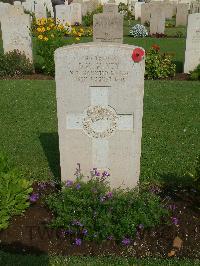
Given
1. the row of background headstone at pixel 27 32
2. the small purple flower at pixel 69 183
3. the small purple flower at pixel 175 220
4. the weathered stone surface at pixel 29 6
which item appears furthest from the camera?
the weathered stone surface at pixel 29 6

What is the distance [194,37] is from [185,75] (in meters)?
1.15

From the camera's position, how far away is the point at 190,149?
5902 mm

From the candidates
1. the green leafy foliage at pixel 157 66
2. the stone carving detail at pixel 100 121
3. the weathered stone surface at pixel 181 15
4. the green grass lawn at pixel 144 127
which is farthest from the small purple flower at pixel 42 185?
the weathered stone surface at pixel 181 15

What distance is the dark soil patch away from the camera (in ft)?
11.8

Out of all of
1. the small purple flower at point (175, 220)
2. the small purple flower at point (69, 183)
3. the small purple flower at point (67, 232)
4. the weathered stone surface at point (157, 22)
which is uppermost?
the weathered stone surface at point (157, 22)

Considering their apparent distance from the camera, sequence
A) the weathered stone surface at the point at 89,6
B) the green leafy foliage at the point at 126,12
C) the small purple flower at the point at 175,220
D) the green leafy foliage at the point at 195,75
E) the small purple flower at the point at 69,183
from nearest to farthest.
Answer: the small purple flower at the point at 175,220
the small purple flower at the point at 69,183
the green leafy foliage at the point at 195,75
the green leafy foliage at the point at 126,12
the weathered stone surface at the point at 89,6

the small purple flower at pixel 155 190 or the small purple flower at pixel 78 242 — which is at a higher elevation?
the small purple flower at pixel 155 190

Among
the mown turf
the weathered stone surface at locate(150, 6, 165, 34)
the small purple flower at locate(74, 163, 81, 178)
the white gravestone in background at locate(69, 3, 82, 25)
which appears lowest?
the mown turf

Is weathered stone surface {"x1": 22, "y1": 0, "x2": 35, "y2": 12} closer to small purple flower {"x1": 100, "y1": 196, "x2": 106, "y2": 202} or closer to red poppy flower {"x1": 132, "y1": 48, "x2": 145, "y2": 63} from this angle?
red poppy flower {"x1": 132, "y1": 48, "x2": 145, "y2": 63}

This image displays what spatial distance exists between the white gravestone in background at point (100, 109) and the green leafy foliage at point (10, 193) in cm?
54

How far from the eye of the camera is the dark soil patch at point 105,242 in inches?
141

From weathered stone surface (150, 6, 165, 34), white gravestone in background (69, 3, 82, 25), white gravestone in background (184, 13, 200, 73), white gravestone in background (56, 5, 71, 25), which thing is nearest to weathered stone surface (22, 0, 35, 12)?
white gravestone in background (69, 3, 82, 25)

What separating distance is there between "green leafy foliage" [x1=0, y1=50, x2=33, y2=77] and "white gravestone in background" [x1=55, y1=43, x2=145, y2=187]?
7580mm

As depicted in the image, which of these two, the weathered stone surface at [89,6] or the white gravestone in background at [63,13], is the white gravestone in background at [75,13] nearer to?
the weathered stone surface at [89,6]
